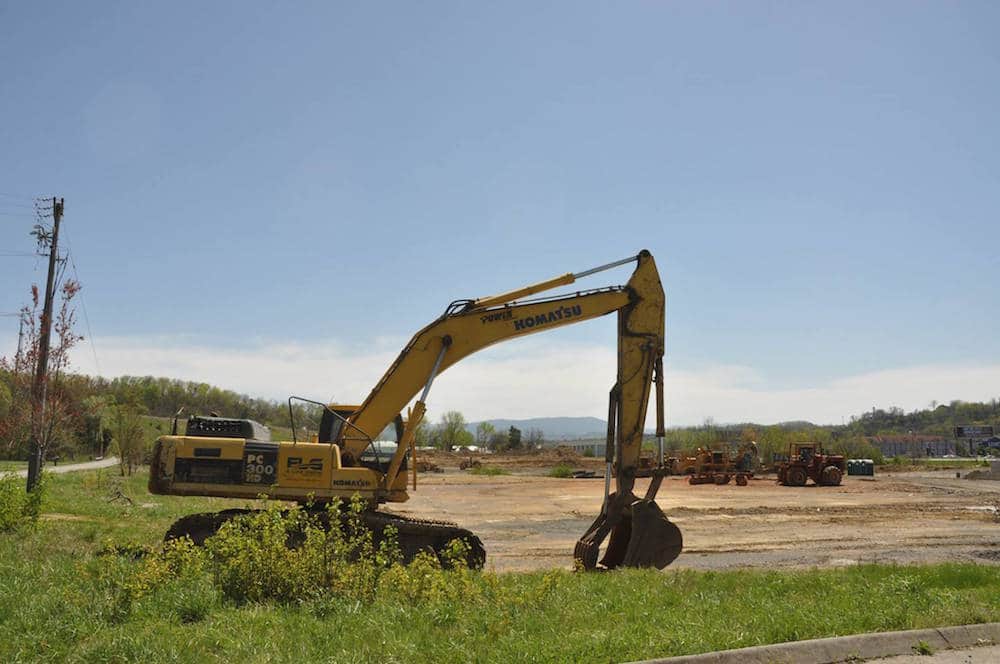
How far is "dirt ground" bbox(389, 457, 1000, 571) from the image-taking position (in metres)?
15.3

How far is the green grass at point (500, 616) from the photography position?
21.7 feet

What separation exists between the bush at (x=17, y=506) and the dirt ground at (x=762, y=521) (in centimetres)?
877

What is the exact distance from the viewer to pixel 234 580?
8648mm

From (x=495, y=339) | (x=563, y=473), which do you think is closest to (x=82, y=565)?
(x=495, y=339)

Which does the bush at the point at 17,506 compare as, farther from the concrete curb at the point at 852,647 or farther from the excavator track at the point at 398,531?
the concrete curb at the point at 852,647

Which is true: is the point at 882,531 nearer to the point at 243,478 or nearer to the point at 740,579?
the point at 740,579

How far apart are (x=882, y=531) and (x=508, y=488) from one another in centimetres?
2115

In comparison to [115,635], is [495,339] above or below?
above

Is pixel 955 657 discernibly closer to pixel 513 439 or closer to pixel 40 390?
pixel 40 390

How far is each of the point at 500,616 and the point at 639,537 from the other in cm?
528

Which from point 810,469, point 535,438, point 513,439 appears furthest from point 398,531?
point 535,438

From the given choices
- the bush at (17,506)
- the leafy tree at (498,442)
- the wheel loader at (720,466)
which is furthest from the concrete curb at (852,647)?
the leafy tree at (498,442)

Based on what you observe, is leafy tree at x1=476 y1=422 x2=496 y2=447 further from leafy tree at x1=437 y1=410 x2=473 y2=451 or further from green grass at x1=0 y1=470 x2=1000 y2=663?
green grass at x1=0 y1=470 x2=1000 y2=663

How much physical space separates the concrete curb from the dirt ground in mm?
6171
